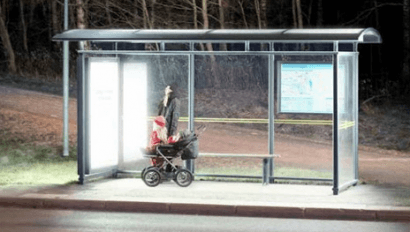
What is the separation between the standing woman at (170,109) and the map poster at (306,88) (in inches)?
70.3

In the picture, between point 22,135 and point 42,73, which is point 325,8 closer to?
point 42,73

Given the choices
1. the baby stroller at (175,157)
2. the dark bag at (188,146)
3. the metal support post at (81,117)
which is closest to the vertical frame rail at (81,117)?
the metal support post at (81,117)

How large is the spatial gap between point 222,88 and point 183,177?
1888 mm

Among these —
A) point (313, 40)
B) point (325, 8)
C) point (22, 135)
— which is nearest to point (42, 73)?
point (325, 8)

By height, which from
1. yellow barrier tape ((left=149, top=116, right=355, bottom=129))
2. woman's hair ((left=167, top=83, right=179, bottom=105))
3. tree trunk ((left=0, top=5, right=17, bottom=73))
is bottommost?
yellow barrier tape ((left=149, top=116, right=355, bottom=129))

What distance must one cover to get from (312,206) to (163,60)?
4.61 m

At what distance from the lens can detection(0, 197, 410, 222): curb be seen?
12.3 m

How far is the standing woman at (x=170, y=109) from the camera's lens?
15.7 m

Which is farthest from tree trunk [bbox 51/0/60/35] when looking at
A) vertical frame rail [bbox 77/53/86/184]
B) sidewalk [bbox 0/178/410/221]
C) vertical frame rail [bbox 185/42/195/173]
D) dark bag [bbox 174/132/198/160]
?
sidewalk [bbox 0/178/410/221]

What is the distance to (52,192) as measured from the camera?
558 inches

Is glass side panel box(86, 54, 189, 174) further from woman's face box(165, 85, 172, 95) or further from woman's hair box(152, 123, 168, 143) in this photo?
woman's hair box(152, 123, 168, 143)

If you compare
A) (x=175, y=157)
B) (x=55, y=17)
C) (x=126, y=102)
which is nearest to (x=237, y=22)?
(x=55, y=17)

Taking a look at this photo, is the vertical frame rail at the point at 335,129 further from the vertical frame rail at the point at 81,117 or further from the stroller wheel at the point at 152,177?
the vertical frame rail at the point at 81,117

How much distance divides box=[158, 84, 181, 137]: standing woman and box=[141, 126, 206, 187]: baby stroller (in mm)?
645
